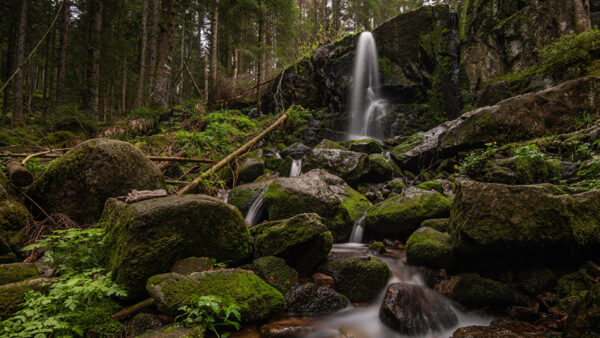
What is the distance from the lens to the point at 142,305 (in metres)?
2.79

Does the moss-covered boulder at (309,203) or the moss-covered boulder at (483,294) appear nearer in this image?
the moss-covered boulder at (483,294)

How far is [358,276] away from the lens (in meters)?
3.93

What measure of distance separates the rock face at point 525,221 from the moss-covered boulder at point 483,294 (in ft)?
1.21

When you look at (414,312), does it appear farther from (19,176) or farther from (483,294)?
(19,176)

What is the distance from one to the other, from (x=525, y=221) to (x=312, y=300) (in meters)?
2.85

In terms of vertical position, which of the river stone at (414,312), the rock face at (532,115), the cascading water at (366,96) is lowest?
the river stone at (414,312)

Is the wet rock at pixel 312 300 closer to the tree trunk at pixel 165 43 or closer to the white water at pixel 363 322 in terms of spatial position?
the white water at pixel 363 322

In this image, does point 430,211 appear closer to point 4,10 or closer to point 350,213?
point 350,213

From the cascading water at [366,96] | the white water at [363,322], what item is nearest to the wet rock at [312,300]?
the white water at [363,322]

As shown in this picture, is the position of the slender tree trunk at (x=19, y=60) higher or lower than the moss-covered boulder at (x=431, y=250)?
higher

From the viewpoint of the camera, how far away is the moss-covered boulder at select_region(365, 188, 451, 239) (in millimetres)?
5223

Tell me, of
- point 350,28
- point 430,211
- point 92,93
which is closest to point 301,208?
point 430,211

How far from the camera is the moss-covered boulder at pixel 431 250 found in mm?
4035

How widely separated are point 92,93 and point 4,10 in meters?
9.95
